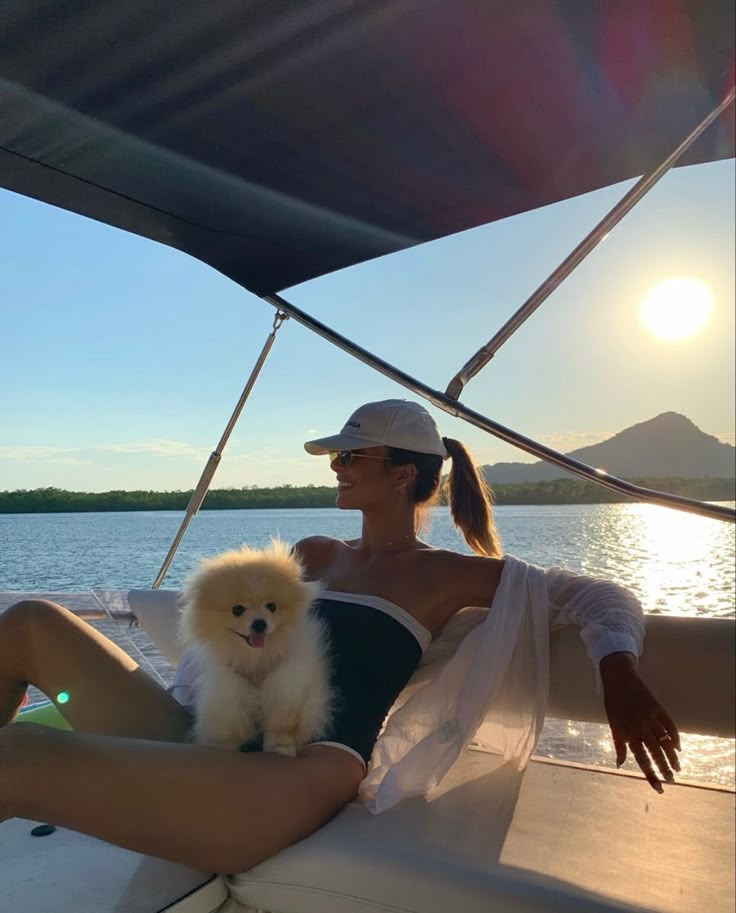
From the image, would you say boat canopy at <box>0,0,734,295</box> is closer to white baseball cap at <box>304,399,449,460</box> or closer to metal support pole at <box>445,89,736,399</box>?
metal support pole at <box>445,89,736,399</box>

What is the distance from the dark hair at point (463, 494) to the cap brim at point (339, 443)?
0.09 metres

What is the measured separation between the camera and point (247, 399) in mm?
2393

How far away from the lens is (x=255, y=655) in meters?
1.41

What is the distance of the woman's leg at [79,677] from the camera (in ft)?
4.84

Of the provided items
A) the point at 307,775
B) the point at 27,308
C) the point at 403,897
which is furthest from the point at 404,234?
the point at 403,897

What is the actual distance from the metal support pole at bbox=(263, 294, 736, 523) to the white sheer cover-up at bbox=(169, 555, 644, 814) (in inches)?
9.3

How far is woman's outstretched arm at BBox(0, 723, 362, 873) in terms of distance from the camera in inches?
43.5

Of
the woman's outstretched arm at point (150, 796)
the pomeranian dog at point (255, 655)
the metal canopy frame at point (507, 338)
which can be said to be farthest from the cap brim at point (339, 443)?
the woman's outstretched arm at point (150, 796)

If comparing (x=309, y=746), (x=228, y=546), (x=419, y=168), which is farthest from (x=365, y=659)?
(x=419, y=168)

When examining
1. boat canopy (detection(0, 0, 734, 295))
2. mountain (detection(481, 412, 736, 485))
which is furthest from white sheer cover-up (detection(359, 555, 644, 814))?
boat canopy (detection(0, 0, 734, 295))

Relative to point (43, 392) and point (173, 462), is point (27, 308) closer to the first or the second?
point (43, 392)

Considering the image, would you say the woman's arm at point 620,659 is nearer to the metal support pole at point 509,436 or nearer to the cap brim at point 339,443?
the metal support pole at point 509,436

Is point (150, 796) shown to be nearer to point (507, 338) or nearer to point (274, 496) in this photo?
point (507, 338)

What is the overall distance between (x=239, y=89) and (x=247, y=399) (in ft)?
3.71
